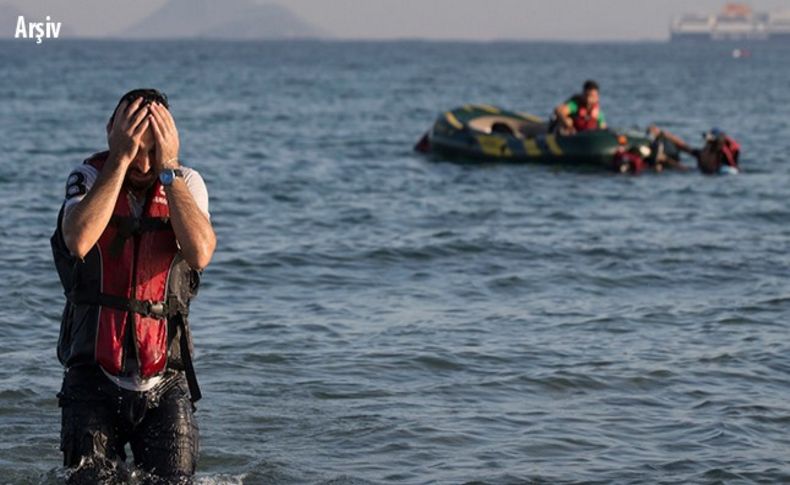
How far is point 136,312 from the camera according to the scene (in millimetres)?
5020

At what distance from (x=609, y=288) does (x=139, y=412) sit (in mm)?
8173

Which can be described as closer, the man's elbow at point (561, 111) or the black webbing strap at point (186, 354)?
the black webbing strap at point (186, 354)

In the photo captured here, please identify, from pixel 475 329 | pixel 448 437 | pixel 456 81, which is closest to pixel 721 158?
pixel 475 329

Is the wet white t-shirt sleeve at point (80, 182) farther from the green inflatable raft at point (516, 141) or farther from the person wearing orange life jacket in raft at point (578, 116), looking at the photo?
the person wearing orange life jacket in raft at point (578, 116)

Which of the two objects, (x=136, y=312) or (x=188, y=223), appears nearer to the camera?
(x=188, y=223)

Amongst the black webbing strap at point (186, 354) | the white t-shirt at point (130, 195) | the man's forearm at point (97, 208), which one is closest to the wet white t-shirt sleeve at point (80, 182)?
the white t-shirt at point (130, 195)

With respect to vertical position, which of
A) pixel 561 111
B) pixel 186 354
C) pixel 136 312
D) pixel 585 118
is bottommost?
pixel 585 118

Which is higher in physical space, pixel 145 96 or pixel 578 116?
pixel 145 96

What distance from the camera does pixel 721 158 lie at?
76.5 feet

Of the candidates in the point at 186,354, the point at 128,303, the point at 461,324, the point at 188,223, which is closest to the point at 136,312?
the point at 128,303

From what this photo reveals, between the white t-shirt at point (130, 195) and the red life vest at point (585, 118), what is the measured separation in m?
18.7

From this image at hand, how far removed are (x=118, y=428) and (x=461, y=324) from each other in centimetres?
591

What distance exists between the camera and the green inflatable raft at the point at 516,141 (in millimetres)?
22859

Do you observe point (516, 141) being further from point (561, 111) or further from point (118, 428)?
point (118, 428)
